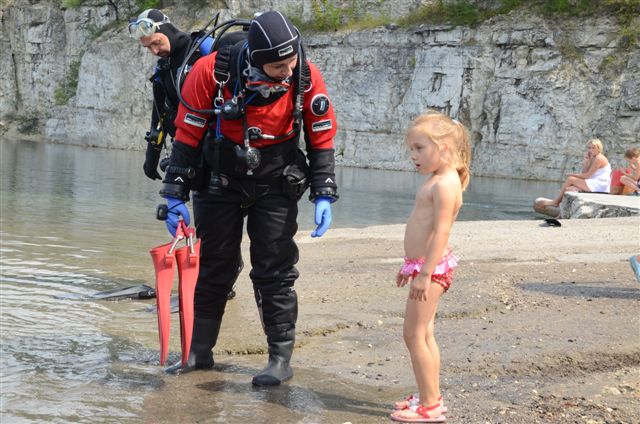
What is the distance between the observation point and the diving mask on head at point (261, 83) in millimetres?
4945

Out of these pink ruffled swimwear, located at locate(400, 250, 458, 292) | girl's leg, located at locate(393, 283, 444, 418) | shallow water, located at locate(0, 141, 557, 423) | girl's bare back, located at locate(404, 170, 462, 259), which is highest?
girl's bare back, located at locate(404, 170, 462, 259)

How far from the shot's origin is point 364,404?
15.0 ft

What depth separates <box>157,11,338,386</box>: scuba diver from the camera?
502 cm

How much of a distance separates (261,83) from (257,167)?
467mm

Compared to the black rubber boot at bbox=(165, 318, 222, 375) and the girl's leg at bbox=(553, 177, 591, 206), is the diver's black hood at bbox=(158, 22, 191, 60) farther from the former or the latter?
the girl's leg at bbox=(553, 177, 591, 206)

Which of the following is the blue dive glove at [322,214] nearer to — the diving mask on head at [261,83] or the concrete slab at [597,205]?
the diving mask on head at [261,83]

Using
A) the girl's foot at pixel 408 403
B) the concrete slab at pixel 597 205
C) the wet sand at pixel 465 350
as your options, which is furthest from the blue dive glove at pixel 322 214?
the concrete slab at pixel 597 205

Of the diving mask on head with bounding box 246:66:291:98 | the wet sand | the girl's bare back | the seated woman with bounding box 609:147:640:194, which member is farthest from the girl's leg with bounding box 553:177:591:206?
the girl's bare back

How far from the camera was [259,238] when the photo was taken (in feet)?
17.0

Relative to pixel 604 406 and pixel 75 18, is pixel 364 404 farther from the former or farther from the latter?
pixel 75 18

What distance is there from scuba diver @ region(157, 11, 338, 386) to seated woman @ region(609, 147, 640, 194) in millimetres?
11848

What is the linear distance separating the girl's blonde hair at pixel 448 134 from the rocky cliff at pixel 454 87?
34.1 meters

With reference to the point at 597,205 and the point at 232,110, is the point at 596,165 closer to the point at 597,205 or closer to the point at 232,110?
the point at 597,205

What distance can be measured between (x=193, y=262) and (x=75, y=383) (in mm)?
944
